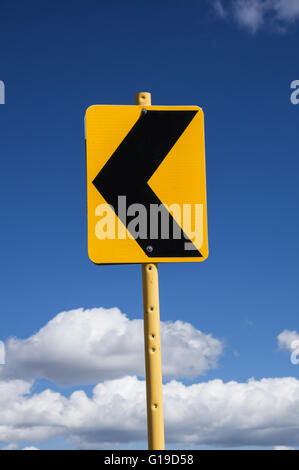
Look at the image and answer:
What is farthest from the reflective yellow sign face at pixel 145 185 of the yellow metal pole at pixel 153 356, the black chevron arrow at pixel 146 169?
the yellow metal pole at pixel 153 356

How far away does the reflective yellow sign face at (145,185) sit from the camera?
139 inches

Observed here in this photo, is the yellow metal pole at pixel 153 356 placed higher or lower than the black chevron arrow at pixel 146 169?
lower

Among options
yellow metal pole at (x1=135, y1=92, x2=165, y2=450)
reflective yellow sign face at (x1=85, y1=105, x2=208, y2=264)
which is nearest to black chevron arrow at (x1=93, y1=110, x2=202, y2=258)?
reflective yellow sign face at (x1=85, y1=105, x2=208, y2=264)

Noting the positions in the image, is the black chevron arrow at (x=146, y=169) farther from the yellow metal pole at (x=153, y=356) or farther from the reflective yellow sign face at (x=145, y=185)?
the yellow metal pole at (x=153, y=356)

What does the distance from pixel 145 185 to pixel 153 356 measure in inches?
45.2

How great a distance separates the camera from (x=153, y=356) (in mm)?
3250

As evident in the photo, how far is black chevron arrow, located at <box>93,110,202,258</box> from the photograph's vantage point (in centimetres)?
356

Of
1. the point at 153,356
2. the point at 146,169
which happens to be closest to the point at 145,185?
the point at 146,169

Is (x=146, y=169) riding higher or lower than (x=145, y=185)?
higher

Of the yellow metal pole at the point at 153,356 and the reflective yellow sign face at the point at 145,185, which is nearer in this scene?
the yellow metal pole at the point at 153,356

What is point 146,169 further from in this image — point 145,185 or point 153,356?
point 153,356
